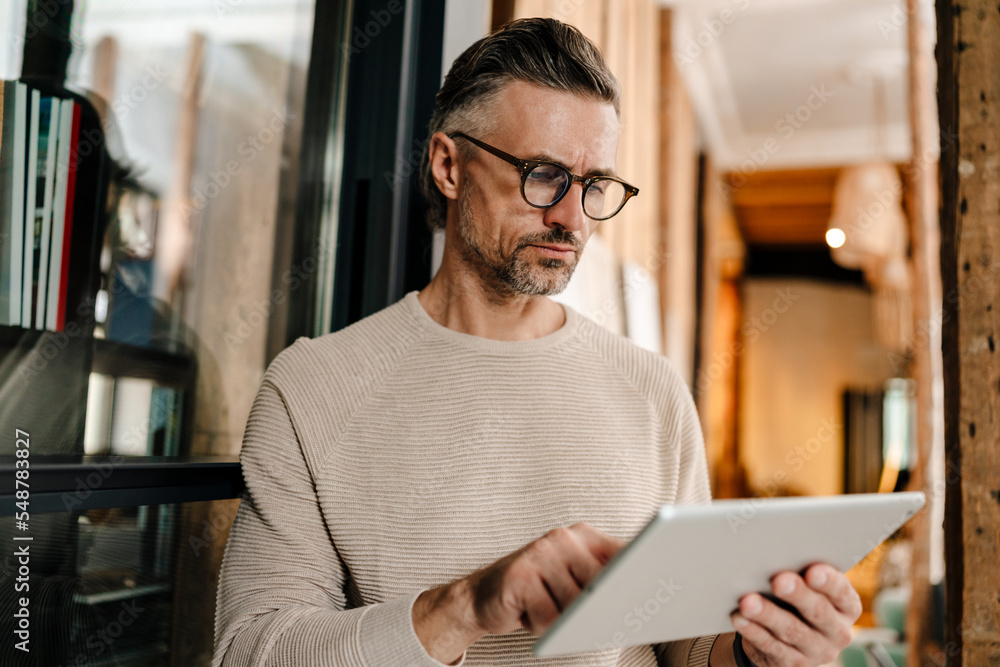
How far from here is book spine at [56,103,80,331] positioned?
3.50 feet

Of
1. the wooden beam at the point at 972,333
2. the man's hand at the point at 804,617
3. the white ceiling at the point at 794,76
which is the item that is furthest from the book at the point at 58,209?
the white ceiling at the point at 794,76

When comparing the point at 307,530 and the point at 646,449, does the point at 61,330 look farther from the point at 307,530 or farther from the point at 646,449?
the point at 646,449

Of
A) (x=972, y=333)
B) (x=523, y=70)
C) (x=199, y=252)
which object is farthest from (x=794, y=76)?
(x=199, y=252)

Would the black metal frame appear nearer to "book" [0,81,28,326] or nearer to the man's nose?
"book" [0,81,28,326]

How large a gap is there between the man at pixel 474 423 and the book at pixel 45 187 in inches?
13.4

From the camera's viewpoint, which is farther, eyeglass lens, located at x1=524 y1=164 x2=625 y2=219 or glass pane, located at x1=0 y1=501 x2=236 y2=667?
eyeglass lens, located at x1=524 y1=164 x2=625 y2=219

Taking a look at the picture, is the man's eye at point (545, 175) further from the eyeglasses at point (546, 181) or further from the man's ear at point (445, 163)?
the man's ear at point (445, 163)

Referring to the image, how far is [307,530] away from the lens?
110 cm

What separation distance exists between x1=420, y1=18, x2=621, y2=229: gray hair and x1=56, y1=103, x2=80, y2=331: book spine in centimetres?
59

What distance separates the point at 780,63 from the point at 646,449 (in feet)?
A: 14.5

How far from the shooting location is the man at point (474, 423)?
107 centimetres

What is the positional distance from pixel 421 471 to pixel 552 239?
1.39 ft

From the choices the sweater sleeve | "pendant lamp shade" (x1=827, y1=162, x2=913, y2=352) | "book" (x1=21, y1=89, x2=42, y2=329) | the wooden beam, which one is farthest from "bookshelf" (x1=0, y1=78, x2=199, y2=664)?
"pendant lamp shade" (x1=827, y1=162, x2=913, y2=352)

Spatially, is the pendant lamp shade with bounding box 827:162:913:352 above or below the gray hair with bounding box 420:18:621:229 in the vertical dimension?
above
